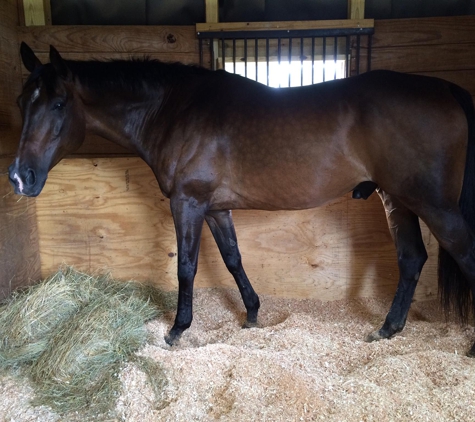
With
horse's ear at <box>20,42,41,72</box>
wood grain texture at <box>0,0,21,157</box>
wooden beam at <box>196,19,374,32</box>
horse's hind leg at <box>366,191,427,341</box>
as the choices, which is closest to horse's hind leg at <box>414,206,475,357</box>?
horse's hind leg at <box>366,191,427,341</box>

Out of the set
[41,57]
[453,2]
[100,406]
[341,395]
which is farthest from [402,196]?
[41,57]

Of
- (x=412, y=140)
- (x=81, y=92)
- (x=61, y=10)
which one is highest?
(x=61, y=10)

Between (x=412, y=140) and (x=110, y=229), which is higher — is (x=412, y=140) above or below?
above

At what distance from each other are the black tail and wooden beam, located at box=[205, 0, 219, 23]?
7.05 ft

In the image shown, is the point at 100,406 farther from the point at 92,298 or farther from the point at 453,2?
the point at 453,2

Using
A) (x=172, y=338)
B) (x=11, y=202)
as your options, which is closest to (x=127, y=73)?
(x=11, y=202)

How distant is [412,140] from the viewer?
227 cm

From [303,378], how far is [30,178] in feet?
6.16

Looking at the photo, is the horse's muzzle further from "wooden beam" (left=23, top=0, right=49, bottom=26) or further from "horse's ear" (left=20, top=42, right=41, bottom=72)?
"wooden beam" (left=23, top=0, right=49, bottom=26)

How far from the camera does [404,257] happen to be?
2.80 meters

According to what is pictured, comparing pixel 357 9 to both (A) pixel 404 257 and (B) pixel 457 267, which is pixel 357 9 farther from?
(B) pixel 457 267

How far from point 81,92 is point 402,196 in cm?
203

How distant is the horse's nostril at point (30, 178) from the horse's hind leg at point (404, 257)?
2.19 m

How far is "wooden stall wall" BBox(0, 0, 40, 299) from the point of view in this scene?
300 cm
